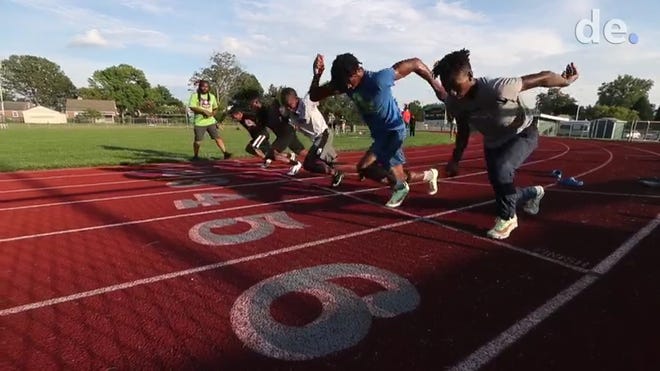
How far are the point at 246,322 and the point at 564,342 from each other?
6.14 ft

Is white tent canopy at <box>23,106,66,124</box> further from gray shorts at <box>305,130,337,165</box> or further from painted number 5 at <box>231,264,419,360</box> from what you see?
painted number 5 at <box>231,264,419,360</box>

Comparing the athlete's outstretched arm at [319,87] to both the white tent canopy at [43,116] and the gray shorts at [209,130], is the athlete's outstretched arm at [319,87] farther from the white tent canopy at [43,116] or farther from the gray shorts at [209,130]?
the white tent canopy at [43,116]

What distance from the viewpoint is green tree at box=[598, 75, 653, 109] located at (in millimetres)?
93000

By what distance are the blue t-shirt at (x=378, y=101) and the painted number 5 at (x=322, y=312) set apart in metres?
2.23

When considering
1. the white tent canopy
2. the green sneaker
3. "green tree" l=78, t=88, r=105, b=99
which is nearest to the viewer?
the green sneaker

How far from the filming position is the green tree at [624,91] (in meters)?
93.0

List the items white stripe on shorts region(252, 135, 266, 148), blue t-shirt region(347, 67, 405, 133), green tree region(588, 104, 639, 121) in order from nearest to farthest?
blue t-shirt region(347, 67, 405, 133) < white stripe on shorts region(252, 135, 266, 148) < green tree region(588, 104, 639, 121)

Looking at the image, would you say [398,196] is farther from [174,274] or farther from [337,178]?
[174,274]

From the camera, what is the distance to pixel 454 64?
3.98 m

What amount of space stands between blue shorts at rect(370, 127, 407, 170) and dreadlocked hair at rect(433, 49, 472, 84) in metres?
1.48

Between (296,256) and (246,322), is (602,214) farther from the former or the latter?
(246,322)

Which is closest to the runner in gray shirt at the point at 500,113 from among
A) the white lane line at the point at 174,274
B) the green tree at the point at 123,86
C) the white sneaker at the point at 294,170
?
the white lane line at the point at 174,274

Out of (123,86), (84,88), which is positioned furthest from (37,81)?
(123,86)

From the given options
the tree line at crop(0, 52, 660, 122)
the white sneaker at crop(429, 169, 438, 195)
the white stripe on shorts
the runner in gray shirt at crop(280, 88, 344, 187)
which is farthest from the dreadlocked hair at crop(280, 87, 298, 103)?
the tree line at crop(0, 52, 660, 122)
